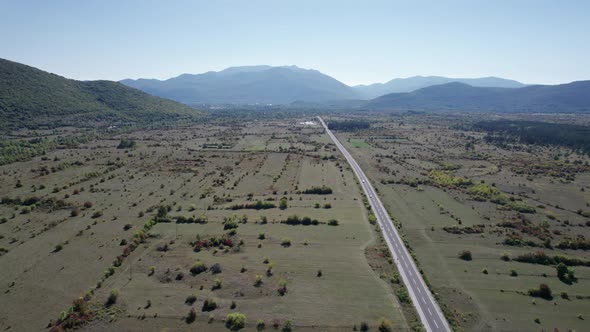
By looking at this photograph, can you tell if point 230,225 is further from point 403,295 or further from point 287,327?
point 403,295

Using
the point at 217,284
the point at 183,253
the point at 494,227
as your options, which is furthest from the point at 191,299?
the point at 494,227

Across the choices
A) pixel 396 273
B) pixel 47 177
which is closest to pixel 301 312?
pixel 396 273

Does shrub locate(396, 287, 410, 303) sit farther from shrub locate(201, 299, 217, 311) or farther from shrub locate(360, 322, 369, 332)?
shrub locate(201, 299, 217, 311)

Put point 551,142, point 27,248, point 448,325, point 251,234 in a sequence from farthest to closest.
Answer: point 551,142 → point 251,234 → point 27,248 → point 448,325

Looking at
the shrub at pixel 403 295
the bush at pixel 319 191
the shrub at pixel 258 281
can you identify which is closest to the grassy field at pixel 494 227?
the shrub at pixel 403 295

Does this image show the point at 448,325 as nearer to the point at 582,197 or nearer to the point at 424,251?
the point at 424,251
